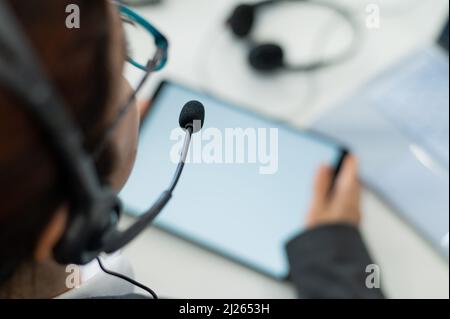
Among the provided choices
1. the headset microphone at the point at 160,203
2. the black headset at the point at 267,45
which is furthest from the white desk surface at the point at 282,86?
the headset microphone at the point at 160,203

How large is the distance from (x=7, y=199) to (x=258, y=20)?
0.59 m

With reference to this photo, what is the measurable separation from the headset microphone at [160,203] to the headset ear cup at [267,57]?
0.36 meters

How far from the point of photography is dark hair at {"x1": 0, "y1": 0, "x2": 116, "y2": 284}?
208 millimetres

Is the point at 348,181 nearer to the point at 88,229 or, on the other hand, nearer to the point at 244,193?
the point at 244,193

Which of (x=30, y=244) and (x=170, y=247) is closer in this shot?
(x=30, y=244)

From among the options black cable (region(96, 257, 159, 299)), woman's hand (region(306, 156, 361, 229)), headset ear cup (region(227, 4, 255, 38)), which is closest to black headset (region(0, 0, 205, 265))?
black cable (region(96, 257, 159, 299))

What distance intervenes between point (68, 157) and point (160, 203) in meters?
0.12

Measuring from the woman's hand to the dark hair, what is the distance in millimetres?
411

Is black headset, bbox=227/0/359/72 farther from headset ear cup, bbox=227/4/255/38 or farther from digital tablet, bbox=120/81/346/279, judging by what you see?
digital tablet, bbox=120/81/346/279

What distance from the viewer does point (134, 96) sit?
29 cm

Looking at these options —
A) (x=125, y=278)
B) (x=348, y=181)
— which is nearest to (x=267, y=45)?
(x=348, y=181)

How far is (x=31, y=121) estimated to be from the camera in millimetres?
203
